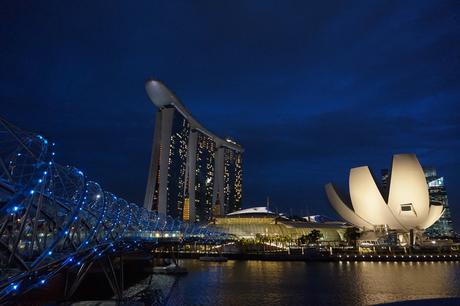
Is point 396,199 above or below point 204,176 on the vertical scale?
below

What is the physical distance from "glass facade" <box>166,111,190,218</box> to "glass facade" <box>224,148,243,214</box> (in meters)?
42.8

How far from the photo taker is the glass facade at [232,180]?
154512mm

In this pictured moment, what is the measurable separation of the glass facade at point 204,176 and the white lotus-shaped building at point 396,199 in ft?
220

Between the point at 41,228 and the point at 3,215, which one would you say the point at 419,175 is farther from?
the point at 3,215

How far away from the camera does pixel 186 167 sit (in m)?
113

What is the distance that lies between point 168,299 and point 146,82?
273 ft

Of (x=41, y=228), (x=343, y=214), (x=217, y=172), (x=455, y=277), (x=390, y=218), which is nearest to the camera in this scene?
(x=41, y=228)

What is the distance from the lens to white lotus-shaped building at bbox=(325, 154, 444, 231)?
64812 mm

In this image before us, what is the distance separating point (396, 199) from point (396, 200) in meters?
0.17

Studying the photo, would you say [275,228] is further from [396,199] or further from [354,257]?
[354,257]

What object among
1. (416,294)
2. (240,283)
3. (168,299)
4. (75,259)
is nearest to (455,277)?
(416,294)

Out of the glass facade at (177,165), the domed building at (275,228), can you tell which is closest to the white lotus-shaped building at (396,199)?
the domed building at (275,228)

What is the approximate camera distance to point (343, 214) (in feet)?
245

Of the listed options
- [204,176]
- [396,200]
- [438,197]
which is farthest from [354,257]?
[438,197]
